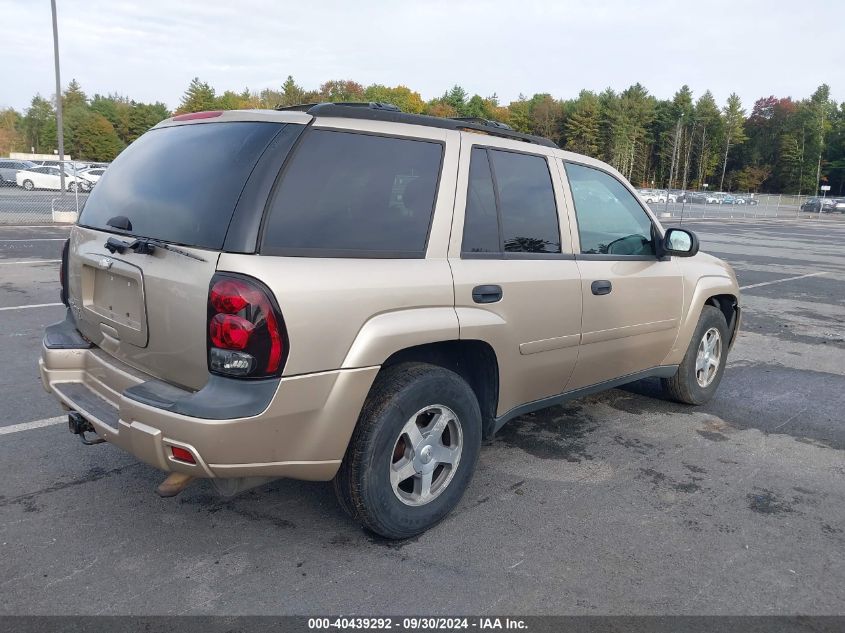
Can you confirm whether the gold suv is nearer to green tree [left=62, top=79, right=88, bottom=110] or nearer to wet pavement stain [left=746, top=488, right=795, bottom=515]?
wet pavement stain [left=746, top=488, right=795, bottom=515]

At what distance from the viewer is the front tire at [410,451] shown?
2.88 m

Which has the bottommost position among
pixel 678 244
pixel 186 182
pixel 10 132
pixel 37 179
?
pixel 678 244

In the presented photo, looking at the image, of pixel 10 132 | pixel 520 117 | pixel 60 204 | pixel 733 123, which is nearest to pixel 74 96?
pixel 10 132

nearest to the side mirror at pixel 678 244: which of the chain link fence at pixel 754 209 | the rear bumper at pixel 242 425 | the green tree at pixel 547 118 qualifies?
the rear bumper at pixel 242 425

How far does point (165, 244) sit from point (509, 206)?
172 centimetres

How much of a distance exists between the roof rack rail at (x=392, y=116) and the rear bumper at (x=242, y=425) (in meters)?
1.13

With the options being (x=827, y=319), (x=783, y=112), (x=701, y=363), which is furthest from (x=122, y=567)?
(x=783, y=112)

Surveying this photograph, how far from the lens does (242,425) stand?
8.24 feet

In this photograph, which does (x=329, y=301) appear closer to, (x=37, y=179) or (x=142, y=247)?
(x=142, y=247)

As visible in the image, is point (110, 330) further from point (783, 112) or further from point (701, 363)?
point (783, 112)

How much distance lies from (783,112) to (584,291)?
131672mm

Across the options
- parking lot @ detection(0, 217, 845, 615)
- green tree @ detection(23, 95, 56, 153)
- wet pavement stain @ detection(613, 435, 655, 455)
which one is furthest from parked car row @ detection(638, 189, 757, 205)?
green tree @ detection(23, 95, 56, 153)

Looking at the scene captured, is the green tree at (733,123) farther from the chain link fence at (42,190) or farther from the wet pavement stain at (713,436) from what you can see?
the wet pavement stain at (713,436)

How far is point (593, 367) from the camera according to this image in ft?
13.5
